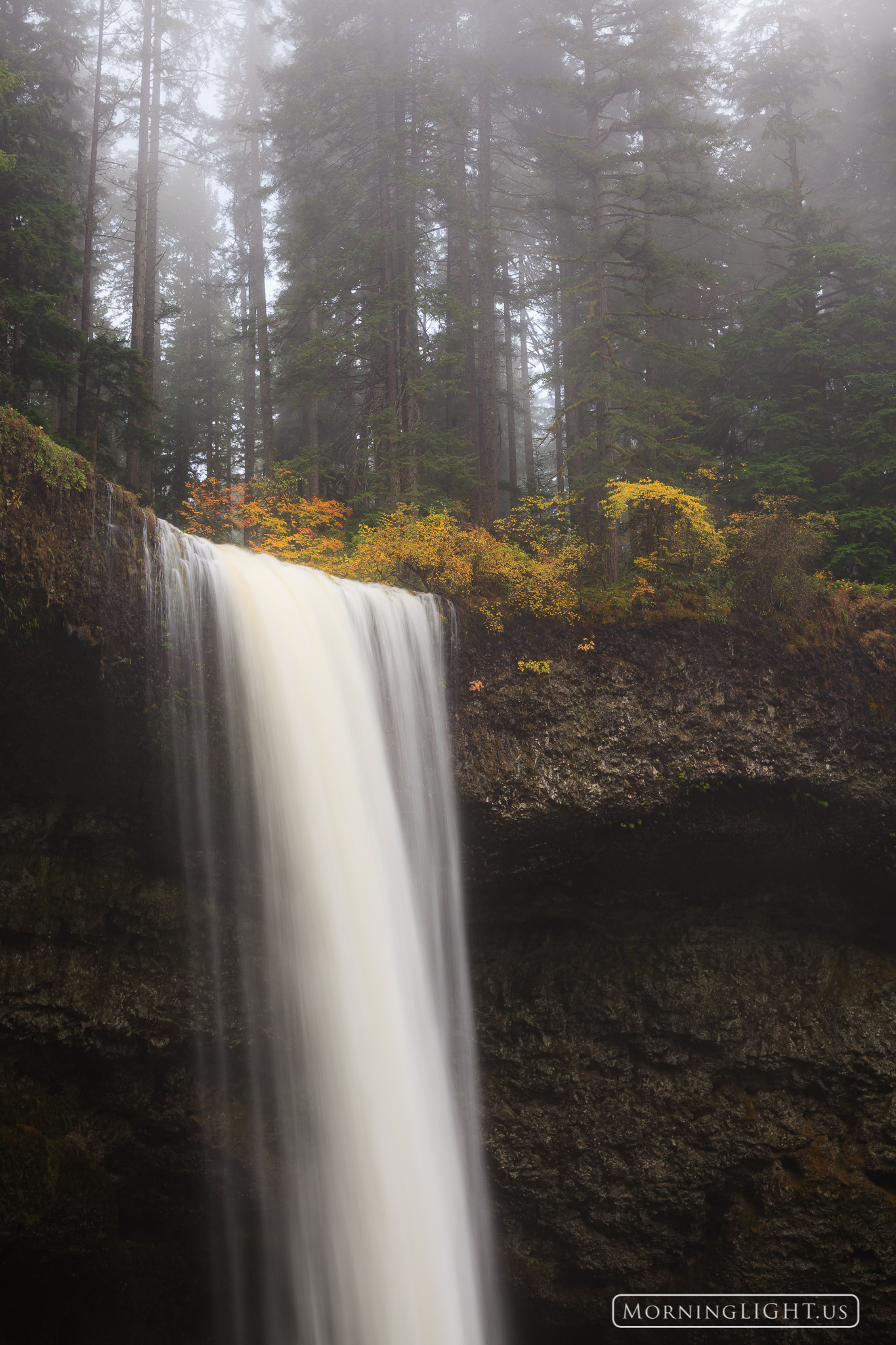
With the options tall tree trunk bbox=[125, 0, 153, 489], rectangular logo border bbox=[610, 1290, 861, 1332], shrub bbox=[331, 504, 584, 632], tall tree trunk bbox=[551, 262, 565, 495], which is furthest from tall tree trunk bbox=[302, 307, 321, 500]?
rectangular logo border bbox=[610, 1290, 861, 1332]

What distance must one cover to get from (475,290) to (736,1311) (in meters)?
19.0

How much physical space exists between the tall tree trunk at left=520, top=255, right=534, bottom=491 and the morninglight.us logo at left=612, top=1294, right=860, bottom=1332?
1276 centimetres

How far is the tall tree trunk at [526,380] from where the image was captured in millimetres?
16266

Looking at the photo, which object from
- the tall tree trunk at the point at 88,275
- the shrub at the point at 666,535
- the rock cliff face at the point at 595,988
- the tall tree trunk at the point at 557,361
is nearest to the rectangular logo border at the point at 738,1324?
the rock cliff face at the point at 595,988

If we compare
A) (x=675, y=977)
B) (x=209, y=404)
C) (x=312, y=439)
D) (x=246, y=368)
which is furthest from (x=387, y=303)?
(x=675, y=977)

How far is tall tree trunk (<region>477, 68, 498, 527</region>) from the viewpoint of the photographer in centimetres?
1366

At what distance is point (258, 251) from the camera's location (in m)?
18.0

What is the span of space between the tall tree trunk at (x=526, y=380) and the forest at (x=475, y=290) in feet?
1.58

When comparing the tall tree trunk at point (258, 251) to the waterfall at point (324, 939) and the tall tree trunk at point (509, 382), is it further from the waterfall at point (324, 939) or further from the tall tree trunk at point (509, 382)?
the waterfall at point (324, 939)

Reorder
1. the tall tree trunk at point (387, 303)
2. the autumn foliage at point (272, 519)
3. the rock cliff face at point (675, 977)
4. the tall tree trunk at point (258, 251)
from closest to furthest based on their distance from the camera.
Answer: the rock cliff face at point (675, 977)
the autumn foliage at point (272, 519)
the tall tree trunk at point (387, 303)
the tall tree trunk at point (258, 251)

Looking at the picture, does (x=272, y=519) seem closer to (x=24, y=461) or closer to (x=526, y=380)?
(x=24, y=461)

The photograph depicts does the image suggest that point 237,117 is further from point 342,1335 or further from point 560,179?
point 342,1335

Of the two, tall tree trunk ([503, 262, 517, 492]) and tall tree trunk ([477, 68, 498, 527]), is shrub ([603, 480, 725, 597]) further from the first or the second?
tall tree trunk ([503, 262, 517, 492])

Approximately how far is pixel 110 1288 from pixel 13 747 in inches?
206
